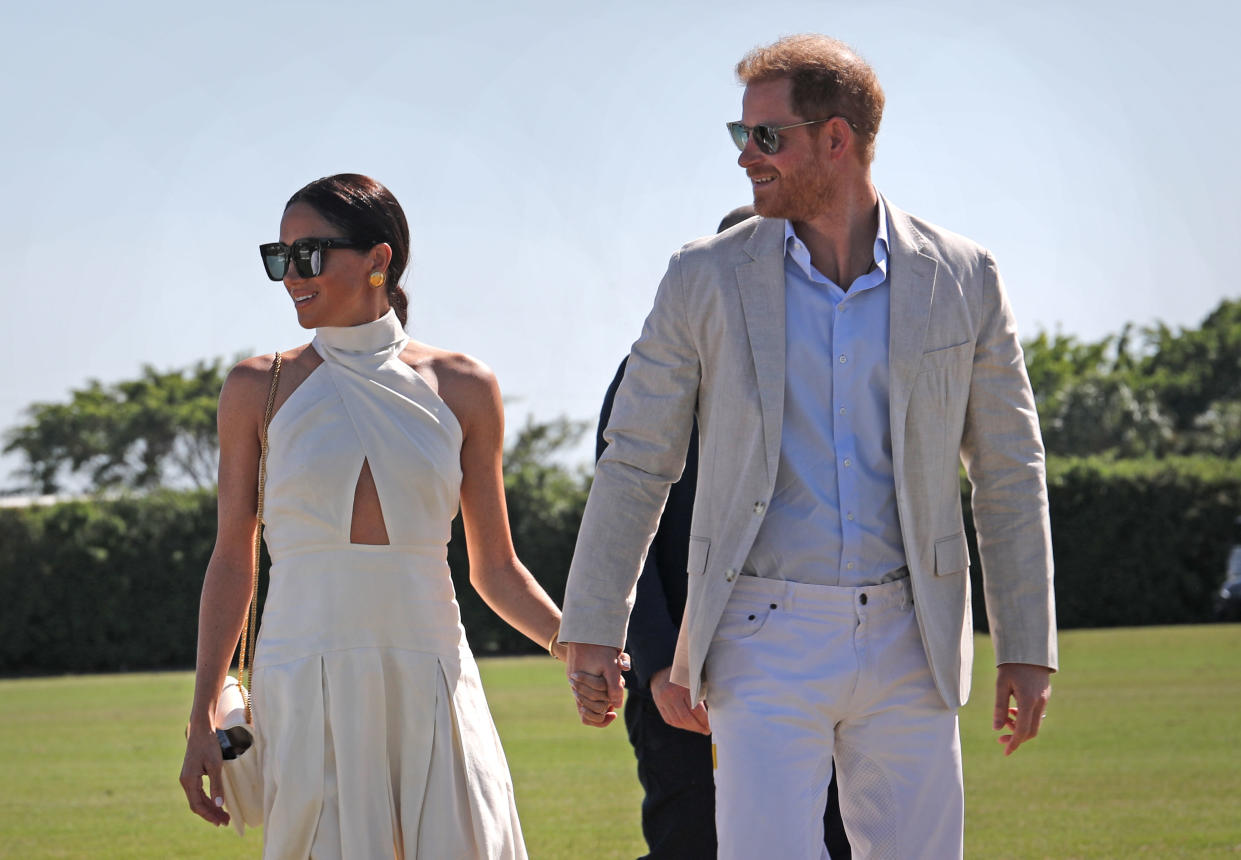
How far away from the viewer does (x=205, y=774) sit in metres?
4.11

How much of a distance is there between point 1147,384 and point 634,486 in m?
71.3

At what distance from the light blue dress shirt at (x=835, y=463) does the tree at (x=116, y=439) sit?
7206cm

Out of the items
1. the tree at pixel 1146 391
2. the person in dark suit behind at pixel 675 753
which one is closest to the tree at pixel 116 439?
the tree at pixel 1146 391

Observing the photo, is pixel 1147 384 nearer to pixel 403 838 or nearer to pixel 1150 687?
pixel 1150 687

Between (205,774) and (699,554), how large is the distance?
4.59ft

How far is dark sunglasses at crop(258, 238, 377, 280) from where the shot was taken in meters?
4.42

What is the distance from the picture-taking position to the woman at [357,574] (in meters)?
4.09

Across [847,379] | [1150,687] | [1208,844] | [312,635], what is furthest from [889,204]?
[1150,687]

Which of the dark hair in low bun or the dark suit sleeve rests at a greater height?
the dark hair in low bun

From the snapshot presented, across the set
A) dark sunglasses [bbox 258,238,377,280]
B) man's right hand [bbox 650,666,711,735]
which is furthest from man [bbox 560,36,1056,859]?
dark sunglasses [bbox 258,238,377,280]

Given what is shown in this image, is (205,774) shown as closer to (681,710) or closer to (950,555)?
(681,710)

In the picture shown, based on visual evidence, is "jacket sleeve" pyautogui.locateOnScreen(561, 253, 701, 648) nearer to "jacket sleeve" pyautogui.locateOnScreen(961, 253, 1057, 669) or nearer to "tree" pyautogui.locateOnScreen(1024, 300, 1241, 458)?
"jacket sleeve" pyautogui.locateOnScreen(961, 253, 1057, 669)

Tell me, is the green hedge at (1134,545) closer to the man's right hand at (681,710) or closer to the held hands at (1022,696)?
the man's right hand at (681,710)

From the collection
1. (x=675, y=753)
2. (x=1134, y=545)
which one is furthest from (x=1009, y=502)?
(x=1134, y=545)
